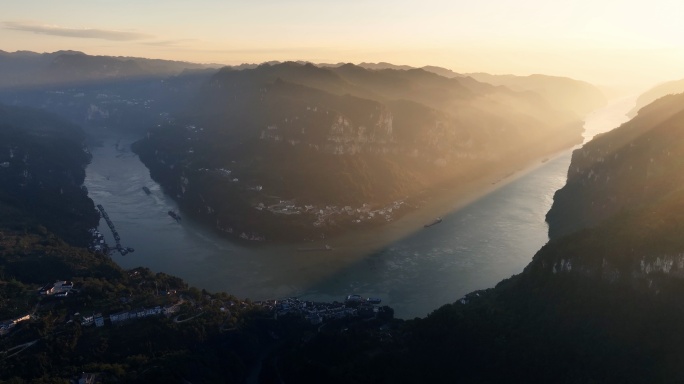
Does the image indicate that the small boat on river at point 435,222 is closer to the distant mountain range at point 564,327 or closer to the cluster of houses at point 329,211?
the cluster of houses at point 329,211

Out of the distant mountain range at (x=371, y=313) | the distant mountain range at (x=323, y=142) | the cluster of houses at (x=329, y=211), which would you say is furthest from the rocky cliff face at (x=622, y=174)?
the distant mountain range at (x=323, y=142)

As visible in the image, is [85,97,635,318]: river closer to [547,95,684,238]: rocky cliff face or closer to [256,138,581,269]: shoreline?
[256,138,581,269]: shoreline

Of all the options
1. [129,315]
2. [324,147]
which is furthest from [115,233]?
[324,147]

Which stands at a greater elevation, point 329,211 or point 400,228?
point 329,211

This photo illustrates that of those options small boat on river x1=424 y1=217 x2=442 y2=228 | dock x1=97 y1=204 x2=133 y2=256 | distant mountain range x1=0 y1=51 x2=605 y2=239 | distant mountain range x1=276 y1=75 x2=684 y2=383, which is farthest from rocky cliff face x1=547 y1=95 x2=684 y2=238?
dock x1=97 y1=204 x2=133 y2=256

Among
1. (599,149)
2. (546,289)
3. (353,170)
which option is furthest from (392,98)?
(546,289)

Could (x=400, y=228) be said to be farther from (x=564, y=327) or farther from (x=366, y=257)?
(x=564, y=327)

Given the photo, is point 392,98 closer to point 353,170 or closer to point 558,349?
point 353,170
